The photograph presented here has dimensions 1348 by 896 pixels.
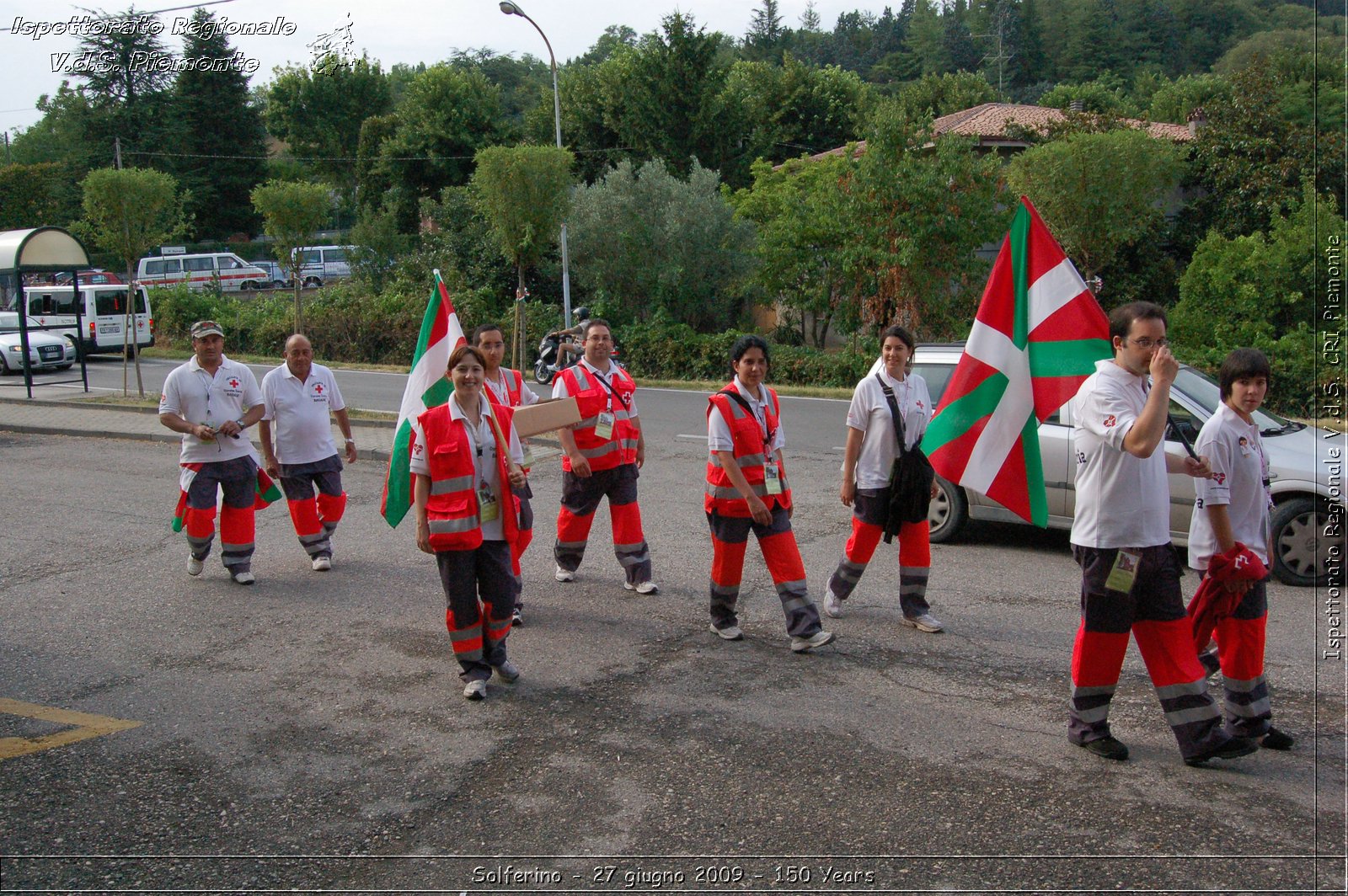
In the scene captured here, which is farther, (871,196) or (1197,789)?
(871,196)

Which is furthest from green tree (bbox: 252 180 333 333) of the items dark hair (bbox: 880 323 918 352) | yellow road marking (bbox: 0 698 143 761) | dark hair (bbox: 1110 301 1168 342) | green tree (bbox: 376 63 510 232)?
dark hair (bbox: 1110 301 1168 342)

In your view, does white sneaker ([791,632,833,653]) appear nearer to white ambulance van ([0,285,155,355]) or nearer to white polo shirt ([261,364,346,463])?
white polo shirt ([261,364,346,463])

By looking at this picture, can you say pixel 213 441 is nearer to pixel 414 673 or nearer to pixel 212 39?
pixel 414 673

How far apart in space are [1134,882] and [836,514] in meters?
6.55

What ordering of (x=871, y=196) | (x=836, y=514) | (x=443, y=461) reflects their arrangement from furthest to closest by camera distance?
(x=871, y=196), (x=836, y=514), (x=443, y=461)

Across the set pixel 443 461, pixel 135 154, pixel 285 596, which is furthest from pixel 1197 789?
pixel 135 154

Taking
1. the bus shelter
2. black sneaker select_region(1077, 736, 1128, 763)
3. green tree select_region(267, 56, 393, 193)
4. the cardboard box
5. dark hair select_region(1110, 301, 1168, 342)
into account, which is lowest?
black sneaker select_region(1077, 736, 1128, 763)

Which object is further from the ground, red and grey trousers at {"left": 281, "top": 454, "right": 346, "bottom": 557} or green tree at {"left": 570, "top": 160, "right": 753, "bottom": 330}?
green tree at {"left": 570, "top": 160, "right": 753, "bottom": 330}

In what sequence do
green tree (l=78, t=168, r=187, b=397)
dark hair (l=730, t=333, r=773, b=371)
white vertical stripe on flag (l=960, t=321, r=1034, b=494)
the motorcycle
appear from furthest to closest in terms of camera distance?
the motorcycle, green tree (l=78, t=168, r=187, b=397), dark hair (l=730, t=333, r=773, b=371), white vertical stripe on flag (l=960, t=321, r=1034, b=494)

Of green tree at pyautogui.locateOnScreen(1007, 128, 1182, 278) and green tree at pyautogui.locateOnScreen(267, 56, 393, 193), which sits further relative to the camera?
green tree at pyautogui.locateOnScreen(267, 56, 393, 193)

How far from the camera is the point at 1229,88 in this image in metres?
27.8

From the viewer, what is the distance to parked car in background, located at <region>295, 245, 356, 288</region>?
160 ft

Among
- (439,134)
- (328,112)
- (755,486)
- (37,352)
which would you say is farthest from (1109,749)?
(328,112)

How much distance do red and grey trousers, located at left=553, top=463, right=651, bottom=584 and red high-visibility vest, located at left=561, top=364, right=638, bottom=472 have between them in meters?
0.09
